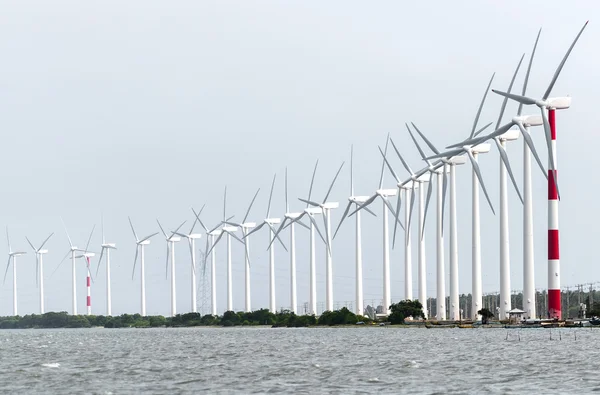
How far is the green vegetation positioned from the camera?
19288cm

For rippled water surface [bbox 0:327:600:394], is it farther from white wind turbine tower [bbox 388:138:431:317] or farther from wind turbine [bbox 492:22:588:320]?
white wind turbine tower [bbox 388:138:431:317]

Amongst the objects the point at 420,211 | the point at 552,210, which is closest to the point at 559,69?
the point at 552,210

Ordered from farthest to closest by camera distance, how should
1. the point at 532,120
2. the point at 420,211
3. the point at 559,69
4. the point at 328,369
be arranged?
the point at 420,211 < the point at 532,120 < the point at 559,69 < the point at 328,369

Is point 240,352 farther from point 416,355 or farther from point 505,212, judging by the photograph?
point 505,212

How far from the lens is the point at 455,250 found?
16525 centimetres

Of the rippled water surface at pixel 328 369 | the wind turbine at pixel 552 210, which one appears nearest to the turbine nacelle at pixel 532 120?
the wind turbine at pixel 552 210

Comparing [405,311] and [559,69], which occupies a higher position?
[559,69]

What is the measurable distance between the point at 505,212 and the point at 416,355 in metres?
68.4

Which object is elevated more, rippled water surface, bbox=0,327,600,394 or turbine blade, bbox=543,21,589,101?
turbine blade, bbox=543,21,589,101

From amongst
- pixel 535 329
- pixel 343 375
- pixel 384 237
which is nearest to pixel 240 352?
pixel 343 375

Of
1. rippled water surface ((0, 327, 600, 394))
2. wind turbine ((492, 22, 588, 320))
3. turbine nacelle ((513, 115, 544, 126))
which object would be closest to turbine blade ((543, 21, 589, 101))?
wind turbine ((492, 22, 588, 320))

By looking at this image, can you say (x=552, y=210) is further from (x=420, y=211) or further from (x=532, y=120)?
(x=420, y=211)

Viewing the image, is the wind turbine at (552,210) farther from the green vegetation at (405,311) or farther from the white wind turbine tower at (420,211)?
the green vegetation at (405,311)

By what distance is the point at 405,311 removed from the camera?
634 ft
